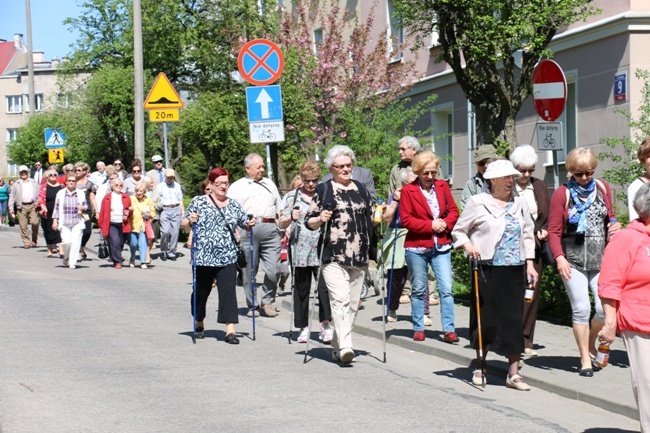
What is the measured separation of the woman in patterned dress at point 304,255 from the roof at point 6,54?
11194 cm

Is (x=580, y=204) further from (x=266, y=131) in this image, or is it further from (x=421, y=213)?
(x=266, y=131)

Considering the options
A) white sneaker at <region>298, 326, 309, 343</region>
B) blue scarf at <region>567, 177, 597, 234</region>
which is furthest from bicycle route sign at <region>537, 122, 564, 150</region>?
blue scarf at <region>567, 177, 597, 234</region>

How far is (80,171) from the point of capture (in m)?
23.9

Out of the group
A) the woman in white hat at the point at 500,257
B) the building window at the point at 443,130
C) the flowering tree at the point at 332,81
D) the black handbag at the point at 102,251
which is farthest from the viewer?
the building window at the point at 443,130

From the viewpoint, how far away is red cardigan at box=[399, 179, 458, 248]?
1208 centimetres

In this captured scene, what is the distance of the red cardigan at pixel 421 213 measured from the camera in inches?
476

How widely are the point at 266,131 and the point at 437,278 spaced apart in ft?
17.9

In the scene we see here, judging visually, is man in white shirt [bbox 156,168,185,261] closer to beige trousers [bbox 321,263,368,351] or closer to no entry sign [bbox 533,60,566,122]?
no entry sign [bbox 533,60,566,122]

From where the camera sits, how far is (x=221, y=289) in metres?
12.8

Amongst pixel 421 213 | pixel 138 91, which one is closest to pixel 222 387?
pixel 421 213

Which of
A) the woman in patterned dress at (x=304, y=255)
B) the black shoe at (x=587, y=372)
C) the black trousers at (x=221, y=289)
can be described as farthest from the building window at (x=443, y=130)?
the black shoe at (x=587, y=372)

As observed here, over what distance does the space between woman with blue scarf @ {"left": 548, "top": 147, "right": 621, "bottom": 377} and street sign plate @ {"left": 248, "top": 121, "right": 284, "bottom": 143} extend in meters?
7.07

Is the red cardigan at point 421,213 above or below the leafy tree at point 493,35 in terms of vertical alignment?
below

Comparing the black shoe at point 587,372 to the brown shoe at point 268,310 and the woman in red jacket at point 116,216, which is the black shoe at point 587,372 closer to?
the brown shoe at point 268,310
